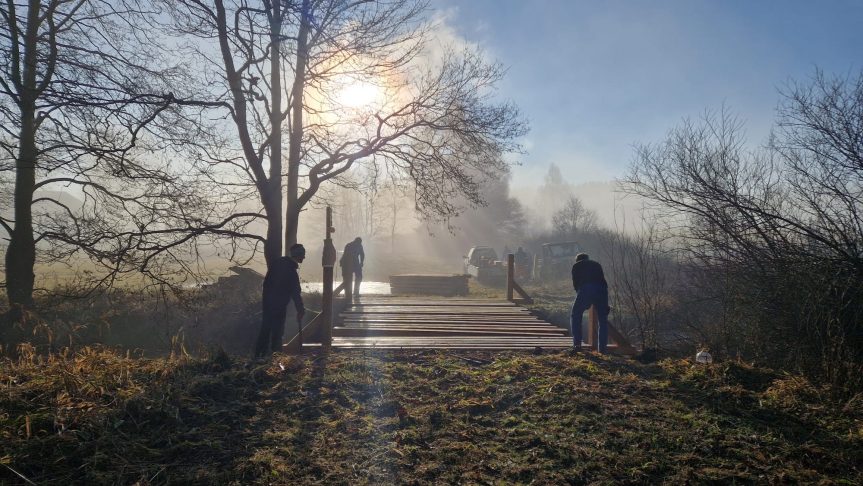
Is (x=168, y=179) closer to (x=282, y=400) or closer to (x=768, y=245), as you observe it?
(x=282, y=400)

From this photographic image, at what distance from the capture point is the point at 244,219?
1110 centimetres

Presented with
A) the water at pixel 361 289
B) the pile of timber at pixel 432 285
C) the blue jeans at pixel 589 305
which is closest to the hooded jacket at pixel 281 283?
the blue jeans at pixel 589 305

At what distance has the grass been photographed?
364 cm

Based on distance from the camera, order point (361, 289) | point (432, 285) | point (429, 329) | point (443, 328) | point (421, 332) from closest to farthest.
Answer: point (421, 332), point (429, 329), point (443, 328), point (432, 285), point (361, 289)

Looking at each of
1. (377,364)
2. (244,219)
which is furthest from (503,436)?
(244,219)

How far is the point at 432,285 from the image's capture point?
21.0 metres

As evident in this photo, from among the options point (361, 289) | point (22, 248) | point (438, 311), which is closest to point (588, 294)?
point (438, 311)

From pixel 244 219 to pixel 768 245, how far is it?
947 centimetres

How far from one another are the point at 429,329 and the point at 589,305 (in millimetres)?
2655

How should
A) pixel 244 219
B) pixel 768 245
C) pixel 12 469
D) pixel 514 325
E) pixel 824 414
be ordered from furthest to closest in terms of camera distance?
pixel 244 219 → pixel 514 325 → pixel 768 245 → pixel 824 414 → pixel 12 469

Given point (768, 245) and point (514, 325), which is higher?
point (768, 245)

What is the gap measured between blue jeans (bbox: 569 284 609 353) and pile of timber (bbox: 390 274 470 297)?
1259 cm

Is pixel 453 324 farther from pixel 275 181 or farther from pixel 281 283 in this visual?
pixel 275 181

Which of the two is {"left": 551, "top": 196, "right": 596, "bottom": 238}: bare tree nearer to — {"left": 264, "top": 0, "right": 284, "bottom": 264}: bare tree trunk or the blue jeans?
{"left": 264, "top": 0, "right": 284, "bottom": 264}: bare tree trunk
